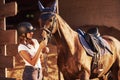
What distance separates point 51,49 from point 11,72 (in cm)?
106

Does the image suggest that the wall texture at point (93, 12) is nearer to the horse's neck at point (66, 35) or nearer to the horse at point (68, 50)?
the horse at point (68, 50)

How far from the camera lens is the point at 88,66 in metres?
5.25

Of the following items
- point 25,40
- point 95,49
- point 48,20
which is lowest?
point 95,49

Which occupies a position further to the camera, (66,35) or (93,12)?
(93,12)

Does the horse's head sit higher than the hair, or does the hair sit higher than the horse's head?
the horse's head

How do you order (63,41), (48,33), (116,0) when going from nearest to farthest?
(48,33), (63,41), (116,0)

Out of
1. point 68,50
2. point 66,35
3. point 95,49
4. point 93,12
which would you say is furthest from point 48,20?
Answer: point 93,12

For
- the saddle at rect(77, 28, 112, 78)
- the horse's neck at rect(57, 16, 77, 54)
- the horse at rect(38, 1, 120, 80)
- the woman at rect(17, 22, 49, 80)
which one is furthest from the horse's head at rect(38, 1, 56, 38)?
the saddle at rect(77, 28, 112, 78)

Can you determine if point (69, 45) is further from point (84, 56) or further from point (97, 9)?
point (97, 9)

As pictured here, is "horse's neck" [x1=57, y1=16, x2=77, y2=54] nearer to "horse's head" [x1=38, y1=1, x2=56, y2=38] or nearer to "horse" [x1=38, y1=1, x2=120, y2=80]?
"horse" [x1=38, y1=1, x2=120, y2=80]

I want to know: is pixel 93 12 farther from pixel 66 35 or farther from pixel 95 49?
pixel 66 35

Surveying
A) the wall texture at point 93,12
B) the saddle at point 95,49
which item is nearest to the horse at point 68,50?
the saddle at point 95,49

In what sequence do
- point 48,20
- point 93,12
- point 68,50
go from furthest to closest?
1. point 93,12
2. point 68,50
3. point 48,20

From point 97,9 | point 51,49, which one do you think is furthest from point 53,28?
point 97,9
